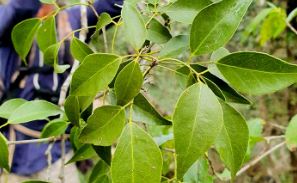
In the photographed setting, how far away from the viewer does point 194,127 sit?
0.37 m

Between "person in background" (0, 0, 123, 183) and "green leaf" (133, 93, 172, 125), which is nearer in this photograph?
"green leaf" (133, 93, 172, 125)

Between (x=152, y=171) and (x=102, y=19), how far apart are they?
179 mm

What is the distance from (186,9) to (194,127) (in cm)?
14

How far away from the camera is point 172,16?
456 millimetres

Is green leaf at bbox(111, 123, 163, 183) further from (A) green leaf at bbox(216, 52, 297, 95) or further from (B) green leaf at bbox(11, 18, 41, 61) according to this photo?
(B) green leaf at bbox(11, 18, 41, 61)

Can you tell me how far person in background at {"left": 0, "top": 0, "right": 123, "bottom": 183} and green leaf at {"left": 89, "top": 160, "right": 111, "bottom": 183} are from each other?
32.1 inches

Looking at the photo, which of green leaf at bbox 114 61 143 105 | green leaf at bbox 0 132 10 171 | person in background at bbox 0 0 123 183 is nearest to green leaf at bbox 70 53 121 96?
green leaf at bbox 114 61 143 105

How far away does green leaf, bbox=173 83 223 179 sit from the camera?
14.6 inches

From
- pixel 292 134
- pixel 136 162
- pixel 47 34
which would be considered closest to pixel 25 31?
pixel 47 34

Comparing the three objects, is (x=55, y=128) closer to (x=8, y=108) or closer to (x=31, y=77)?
(x=8, y=108)

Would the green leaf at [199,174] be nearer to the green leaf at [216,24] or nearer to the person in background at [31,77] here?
the green leaf at [216,24]

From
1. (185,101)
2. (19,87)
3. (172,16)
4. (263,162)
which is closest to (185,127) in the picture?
(185,101)

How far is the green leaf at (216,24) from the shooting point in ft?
1.31

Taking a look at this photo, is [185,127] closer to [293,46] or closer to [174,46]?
[174,46]
